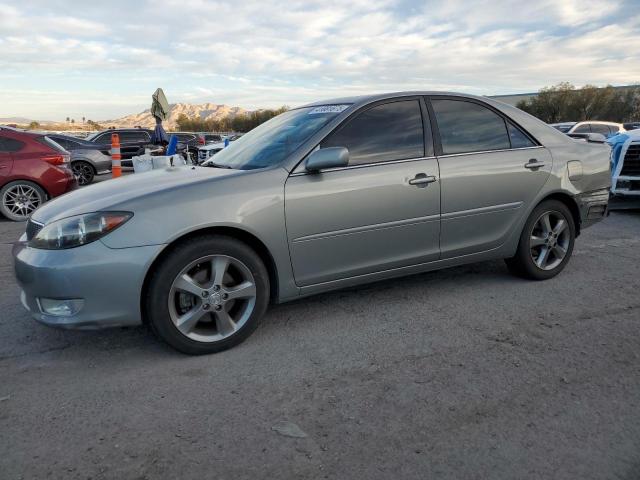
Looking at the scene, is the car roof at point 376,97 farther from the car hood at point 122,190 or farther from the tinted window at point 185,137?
the tinted window at point 185,137

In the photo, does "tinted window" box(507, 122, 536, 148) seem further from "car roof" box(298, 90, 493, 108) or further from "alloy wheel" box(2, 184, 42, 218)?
"alloy wheel" box(2, 184, 42, 218)

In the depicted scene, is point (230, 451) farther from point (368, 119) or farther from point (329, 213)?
point (368, 119)

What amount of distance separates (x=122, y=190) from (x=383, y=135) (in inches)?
72.2

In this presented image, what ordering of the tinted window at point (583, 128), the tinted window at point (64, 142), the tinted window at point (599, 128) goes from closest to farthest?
the tinted window at point (64, 142)
the tinted window at point (583, 128)
the tinted window at point (599, 128)

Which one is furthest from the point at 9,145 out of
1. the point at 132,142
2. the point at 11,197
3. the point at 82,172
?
the point at 132,142

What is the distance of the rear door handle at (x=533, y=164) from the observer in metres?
4.21

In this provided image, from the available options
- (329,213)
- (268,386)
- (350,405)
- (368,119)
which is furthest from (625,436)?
(368,119)

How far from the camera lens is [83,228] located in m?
2.91

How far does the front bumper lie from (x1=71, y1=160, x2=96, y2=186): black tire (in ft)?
36.9

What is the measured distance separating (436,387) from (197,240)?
1.58m

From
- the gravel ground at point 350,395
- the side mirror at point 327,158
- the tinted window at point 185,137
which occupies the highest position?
the tinted window at point 185,137

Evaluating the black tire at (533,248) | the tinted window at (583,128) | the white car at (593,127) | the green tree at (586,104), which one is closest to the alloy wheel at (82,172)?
the black tire at (533,248)

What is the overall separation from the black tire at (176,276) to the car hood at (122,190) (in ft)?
1.31

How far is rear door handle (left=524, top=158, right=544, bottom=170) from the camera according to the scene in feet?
13.8
